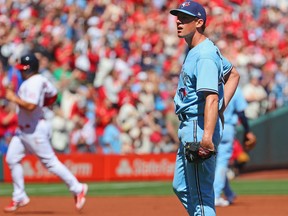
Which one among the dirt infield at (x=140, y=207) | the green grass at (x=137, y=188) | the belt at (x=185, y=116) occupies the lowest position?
the green grass at (x=137, y=188)

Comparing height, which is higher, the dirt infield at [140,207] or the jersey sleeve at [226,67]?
the jersey sleeve at [226,67]

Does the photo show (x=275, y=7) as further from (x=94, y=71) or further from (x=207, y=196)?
(x=207, y=196)

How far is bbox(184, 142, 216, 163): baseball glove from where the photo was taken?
6.42 meters

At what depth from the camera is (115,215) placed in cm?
1077

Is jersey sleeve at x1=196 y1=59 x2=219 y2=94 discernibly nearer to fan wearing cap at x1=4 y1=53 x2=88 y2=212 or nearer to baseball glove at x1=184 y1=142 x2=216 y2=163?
baseball glove at x1=184 y1=142 x2=216 y2=163

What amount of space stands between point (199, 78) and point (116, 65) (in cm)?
1306

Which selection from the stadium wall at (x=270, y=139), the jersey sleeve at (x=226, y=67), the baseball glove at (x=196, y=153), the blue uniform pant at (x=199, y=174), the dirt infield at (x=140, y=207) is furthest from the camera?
the stadium wall at (x=270, y=139)

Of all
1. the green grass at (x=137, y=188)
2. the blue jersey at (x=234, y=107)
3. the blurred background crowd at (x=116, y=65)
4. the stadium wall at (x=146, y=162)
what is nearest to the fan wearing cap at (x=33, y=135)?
the blue jersey at (x=234, y=107)

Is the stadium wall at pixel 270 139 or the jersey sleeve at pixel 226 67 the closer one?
the jersey sleeve at pixel 226 67

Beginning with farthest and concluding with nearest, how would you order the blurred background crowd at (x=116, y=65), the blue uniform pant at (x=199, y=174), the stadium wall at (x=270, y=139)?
the stadium wall at (x=270, y=139), the blurred background crowd at (x=116, y=65), the blue uniform pant at (x=199, y=174)

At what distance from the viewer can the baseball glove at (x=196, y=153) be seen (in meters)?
6.42

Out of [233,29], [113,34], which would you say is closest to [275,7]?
[233,29]

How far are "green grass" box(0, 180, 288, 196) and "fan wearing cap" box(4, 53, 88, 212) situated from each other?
145 inches

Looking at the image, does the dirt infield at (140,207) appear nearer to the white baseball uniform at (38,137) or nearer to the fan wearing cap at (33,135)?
the fan wearing cap at (33,135)
